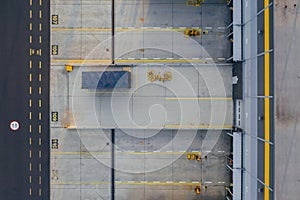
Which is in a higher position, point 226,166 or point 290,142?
point 290,142
